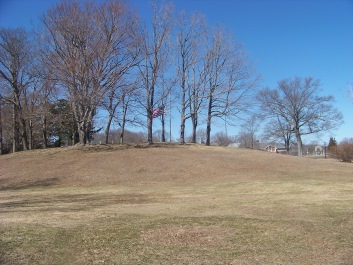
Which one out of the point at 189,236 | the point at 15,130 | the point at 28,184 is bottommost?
the point at 189,236

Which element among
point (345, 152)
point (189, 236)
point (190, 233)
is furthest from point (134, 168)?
point (345, 152)

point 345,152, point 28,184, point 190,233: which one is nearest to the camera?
point 190,233

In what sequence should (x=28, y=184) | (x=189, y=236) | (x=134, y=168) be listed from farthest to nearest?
1. (x=134, y=168)
2. (x=28, y=184)
3. (x=189, y=236)

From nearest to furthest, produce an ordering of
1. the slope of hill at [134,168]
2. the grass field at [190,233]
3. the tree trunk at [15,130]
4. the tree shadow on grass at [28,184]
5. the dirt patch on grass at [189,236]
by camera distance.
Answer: the grass field at [190,233]
the dirt patch on grass at [189,236]
the tree shadow on grass at [28,184]
the slope of hill at [134,168]
the tree trunk at [15,130]

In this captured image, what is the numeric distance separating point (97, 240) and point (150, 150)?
2058 cm

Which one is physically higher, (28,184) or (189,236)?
(28,184)

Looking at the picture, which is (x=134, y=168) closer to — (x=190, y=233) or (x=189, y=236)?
(x=190, y=233)

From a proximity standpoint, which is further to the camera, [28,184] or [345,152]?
[345,152]

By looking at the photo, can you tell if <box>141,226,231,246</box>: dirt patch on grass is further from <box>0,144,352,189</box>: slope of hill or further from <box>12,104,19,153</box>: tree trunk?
<box>12,104,19,153</box>: tree trunk

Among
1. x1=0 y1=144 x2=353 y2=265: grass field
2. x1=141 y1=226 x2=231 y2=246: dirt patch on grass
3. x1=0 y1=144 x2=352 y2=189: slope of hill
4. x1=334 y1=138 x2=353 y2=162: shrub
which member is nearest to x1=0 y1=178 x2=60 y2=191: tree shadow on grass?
x1=0 y1=144 x2=352 y2=189: slope of hill

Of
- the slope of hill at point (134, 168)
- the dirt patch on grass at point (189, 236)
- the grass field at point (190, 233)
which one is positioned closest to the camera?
the grass field at point (190, 233)

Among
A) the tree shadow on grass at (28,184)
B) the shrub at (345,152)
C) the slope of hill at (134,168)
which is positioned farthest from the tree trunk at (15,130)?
the shrub at (345,152)

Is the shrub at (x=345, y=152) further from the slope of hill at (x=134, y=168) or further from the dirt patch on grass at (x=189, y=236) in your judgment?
the dirt patch on grass at (x=189, y=236)

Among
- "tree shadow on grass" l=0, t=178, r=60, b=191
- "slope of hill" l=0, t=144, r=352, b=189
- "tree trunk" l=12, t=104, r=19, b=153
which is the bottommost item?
"tree shadow on grass" l=0, t=178, r=60, b=191
